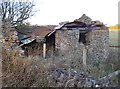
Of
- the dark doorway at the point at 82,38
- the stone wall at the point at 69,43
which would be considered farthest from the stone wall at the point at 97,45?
the stone wall at the point at 69,43

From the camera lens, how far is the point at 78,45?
7824 millimetres

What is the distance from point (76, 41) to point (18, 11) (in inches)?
303

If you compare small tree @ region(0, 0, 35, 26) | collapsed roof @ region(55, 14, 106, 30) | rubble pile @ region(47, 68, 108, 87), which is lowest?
rubble pile @ region(47, 68, 108, 87)

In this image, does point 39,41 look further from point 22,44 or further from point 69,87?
point 69,87

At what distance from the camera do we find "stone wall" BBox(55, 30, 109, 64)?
774 centimetres

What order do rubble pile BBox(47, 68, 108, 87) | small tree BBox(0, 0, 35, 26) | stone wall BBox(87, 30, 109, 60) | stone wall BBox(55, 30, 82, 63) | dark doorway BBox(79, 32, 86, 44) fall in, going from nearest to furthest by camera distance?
1. rubble pile BBox(47, 68, 108, 87)
2. stone wall BBox(55, 30, 82, 63)
3. stone wall BBox(87, 30, 109, 60)
4. dark doorway BBox(79, 32, 86, 44)
5. small tree BBox(0, 0, 35, 26)

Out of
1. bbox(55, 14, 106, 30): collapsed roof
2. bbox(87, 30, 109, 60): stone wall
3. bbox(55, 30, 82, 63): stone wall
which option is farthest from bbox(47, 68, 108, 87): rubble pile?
bbox(55, 14, 106, 30): collapsed roof

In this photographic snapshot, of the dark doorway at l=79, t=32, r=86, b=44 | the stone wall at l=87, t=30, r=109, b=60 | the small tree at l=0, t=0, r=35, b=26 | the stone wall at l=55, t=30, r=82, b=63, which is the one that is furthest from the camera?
the small tree at l=0, t=0, r=35, b=26

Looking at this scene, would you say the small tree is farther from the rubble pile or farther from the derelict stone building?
the rubble pile

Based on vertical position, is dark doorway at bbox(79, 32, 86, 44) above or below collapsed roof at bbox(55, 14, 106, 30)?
below

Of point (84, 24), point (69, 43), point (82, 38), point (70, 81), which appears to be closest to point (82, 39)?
point (82, 38)

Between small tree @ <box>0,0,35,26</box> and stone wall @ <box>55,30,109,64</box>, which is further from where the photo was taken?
small tree @ <box>0,0,35,26</box>

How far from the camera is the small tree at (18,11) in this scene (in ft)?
39.2

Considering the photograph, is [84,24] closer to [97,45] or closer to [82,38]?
[82,38]
